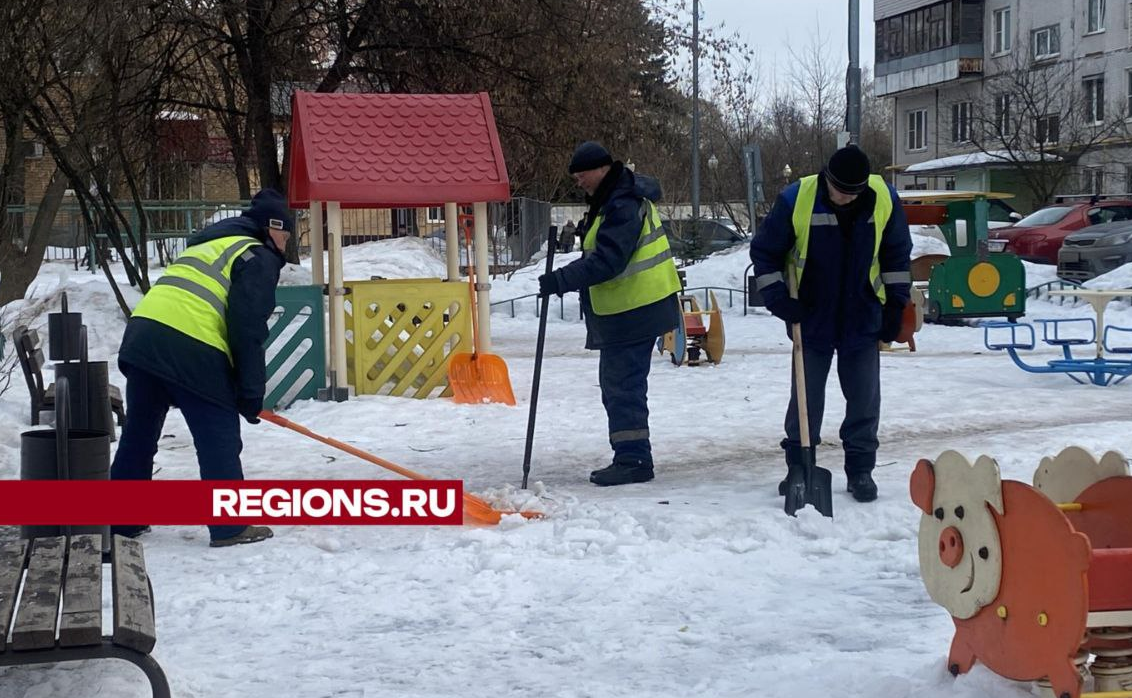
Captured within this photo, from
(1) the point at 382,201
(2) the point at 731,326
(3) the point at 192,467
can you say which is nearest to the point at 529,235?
(2) the point at 731,326

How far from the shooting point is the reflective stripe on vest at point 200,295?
5691mm

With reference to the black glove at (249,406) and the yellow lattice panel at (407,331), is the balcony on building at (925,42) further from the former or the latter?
the black glove at (249,406)

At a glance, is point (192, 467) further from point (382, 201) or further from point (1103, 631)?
point (1103, 631)

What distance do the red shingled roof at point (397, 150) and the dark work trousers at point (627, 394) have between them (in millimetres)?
3512

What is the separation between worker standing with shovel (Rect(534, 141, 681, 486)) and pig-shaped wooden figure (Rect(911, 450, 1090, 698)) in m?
3.38

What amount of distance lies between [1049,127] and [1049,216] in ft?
42.5

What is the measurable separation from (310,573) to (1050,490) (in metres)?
2.83

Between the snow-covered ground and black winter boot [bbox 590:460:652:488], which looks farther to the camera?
black winter boot [bbox 590:460:652:488]

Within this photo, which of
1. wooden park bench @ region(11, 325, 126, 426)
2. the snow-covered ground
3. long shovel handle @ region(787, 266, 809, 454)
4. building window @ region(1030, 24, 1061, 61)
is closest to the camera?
the snow-covered ground

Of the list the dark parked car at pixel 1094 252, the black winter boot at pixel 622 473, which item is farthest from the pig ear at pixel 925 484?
the dark parked car at pixel 1094 252

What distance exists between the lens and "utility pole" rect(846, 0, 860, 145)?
18.5 m

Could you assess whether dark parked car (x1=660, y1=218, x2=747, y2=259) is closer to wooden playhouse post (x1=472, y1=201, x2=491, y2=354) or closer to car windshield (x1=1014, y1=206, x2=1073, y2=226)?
car windshield (x1=1014, y1=206, x2=1073, y2=226)

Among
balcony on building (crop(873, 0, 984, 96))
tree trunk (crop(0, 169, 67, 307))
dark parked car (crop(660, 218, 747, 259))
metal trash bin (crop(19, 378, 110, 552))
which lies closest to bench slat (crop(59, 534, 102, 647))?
metal trash bin (crop(19, 378, 110, 552))

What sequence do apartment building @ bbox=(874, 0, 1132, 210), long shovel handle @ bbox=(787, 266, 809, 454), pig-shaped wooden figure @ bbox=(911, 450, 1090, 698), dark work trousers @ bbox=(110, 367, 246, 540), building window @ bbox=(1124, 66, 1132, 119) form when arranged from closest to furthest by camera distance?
1. pig-shaped wooden figure @ bbox=(911, 450, 1090, 698)
2. dark work trousers @ bbox=(110, 367, 246, 540)
3. long shovel handle @ bbox=(787, 266, 809, 454)
4. apartment building @ bbox=(874, 0, 1132, 210)
5. building window @ bbox=(1124, 66, 1132, 119)
